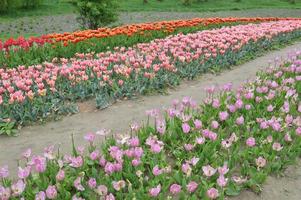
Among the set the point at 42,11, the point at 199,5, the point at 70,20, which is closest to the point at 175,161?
the point at 70,20

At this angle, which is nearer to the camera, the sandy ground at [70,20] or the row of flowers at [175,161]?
the row of flowers at [175,161]

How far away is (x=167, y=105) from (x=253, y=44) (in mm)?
6144

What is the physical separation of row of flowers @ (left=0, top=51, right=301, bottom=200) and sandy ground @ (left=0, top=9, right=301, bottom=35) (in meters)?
18.6

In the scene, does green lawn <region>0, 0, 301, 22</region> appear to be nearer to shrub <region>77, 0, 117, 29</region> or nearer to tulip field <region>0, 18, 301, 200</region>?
shrub <region>77, 0, 117, 29</region>

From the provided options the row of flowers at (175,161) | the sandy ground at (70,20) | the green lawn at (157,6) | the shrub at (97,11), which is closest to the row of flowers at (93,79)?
the row of flowers at (175,161)

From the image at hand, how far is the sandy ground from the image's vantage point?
2348 cm

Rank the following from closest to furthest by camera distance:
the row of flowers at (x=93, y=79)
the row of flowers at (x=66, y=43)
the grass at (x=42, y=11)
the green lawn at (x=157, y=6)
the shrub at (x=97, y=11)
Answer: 1. the row of flowers at (x=93, y=79)
2. the row of flowers at (x=66, y=43)
3. the shrub at (x=97, y=11)
4. the grass at (x=42, y=11)
5. the green lawn at (x=157, y=6)

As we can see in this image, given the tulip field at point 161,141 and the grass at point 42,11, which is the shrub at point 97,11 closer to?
the grass at point 42,11

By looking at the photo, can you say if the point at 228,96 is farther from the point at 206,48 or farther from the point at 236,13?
the point at 236,13

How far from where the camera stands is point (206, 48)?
38.0ft

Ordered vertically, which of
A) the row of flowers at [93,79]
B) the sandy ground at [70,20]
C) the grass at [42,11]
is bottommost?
the sandy ground at [70,20]

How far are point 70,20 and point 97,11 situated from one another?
8846 millimetres

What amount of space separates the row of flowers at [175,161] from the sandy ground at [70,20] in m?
18.6

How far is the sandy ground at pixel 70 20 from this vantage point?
77.0 ft
